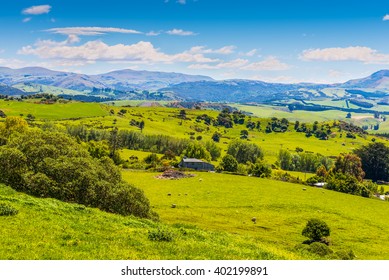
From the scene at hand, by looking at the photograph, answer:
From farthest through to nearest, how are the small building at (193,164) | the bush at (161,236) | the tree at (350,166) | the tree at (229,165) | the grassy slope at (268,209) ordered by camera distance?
1. the tree at (350,166)
2. the small building at (193,164)
3. the tree at (229,165)
4. the grassy slope at (268,209)
5. the bush at (161,236)

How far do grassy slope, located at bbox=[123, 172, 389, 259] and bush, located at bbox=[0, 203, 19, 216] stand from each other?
106ft

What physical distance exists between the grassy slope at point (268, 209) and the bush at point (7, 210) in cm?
3239

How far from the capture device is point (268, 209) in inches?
3226

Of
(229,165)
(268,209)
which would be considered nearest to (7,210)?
(268,209)

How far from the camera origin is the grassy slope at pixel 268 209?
6309 cm

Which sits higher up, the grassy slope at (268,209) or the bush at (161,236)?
the bush at (161,236)

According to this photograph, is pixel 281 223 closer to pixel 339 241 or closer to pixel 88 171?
pixel 339 241

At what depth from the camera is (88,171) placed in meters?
42.9

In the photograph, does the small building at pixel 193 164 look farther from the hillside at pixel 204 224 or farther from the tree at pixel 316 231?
the tree at pixel 316 231

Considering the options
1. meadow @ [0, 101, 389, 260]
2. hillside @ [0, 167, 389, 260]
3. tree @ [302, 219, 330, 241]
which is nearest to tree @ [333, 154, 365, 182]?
meadow @ [0, 101, 389, 260]

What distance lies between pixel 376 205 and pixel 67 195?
80707 mm

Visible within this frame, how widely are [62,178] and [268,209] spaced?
52144 mm

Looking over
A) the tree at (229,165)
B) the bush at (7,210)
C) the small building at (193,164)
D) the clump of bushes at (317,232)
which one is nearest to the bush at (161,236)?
the bush at (7,210)
